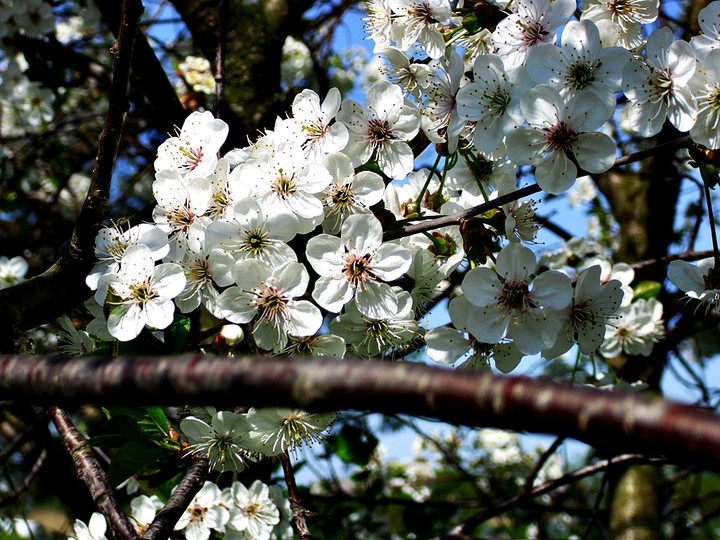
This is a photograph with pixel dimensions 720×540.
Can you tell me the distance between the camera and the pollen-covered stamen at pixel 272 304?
46.4 inches

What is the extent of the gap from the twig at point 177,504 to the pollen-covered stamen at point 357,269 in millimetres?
426

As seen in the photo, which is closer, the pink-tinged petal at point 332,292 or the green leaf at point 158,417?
the pink-tinged petal at point 332,292

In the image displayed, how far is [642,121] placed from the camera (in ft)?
4.09

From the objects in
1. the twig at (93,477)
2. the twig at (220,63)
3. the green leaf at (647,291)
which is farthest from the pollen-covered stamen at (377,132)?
the green leaf at (647,291)

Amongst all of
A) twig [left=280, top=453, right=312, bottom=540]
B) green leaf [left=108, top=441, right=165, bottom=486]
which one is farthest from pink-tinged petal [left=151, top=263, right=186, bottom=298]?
twig [left=280, top=453, right=312, bottom=540]

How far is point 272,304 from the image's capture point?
1.18 metres

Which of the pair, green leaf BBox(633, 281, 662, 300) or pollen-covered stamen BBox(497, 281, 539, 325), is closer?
pollen-covered stamen BBox(497, 281, 539, 325)

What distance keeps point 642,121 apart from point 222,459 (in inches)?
35.9

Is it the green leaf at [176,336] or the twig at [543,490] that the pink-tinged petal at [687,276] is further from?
the green leaf at [176,336]

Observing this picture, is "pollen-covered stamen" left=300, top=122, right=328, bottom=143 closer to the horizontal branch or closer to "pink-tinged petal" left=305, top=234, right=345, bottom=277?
"pink-tinged petal" left=305, top=234, right=345, bottom=277

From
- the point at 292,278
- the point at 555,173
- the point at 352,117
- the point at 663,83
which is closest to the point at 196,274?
the point at 292,278

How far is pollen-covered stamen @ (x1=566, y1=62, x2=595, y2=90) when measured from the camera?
3.88ft

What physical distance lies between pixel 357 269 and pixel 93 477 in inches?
20.8

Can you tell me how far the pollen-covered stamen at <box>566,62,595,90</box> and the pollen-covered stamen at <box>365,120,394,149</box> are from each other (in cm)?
32
